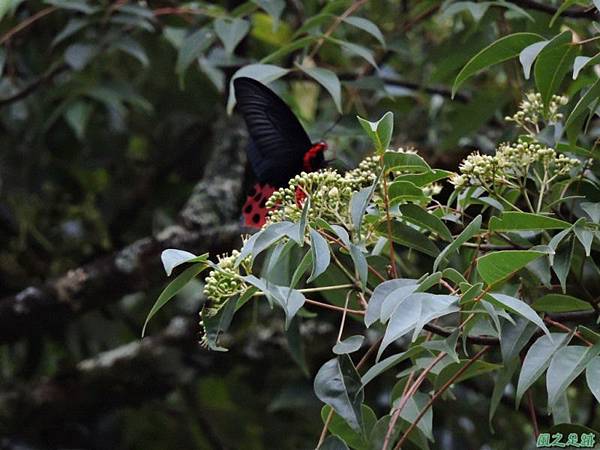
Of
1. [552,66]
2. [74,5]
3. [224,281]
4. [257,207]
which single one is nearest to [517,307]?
[224,281]

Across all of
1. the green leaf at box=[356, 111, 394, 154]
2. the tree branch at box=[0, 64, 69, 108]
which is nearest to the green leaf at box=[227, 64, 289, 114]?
the green leaf at box=[356, 111, 394, 154]

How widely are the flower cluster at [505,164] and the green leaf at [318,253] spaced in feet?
0.63

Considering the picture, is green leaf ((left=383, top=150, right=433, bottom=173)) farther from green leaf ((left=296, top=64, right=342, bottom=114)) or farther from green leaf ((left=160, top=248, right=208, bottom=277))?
green leaf ((left=296, top=64, right=342, bottom=114))

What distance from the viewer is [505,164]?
104 centimetres

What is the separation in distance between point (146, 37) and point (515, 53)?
1235 mm

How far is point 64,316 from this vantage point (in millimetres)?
1936

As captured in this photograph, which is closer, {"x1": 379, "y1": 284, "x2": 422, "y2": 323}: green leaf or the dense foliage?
{"x1": 379, "y1": 284, "x2": 422, "y2": 323}: green leaf

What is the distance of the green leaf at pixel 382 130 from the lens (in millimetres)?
953

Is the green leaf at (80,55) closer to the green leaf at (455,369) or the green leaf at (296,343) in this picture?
the green leaf at (296,343)

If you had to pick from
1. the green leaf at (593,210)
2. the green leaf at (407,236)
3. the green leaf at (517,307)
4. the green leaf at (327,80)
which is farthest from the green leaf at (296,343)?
the green leaf at (517,307)

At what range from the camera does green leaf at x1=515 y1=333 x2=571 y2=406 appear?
918 millimetres

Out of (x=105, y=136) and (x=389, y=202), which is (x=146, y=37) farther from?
(x=389, y=202)

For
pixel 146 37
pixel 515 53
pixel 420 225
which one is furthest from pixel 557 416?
pixel 146 37

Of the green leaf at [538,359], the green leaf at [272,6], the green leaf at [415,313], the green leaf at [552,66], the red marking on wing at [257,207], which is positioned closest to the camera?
the green leaf at [415,313]
